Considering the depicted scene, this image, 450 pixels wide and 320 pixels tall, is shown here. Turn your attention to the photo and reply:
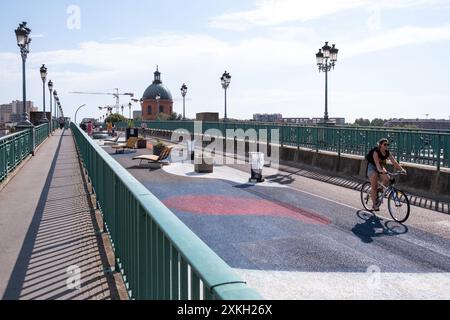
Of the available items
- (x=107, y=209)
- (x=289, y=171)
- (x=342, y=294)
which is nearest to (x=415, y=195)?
(x=289, y=171)

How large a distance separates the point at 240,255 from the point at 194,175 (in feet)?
34.7

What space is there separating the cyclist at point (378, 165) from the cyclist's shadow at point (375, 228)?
2.17 ft

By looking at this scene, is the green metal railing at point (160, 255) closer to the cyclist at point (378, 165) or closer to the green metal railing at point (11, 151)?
the cyclist at point (378, 165)

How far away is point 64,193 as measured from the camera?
35.9 ft

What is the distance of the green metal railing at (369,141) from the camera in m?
14.8

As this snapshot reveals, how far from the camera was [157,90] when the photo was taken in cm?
16688

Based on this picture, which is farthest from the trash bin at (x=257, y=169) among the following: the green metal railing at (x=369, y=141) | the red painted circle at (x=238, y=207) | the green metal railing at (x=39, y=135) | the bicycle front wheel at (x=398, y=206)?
the green metal railing at (x=39, y=135)

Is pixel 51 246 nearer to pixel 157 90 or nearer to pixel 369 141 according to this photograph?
pixel 369 141

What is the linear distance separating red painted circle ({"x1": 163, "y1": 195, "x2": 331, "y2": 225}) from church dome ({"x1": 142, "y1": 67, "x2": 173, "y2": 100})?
154 meters

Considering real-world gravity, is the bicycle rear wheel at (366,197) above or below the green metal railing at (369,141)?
below

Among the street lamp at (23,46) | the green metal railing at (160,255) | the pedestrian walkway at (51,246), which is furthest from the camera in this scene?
the street lamp at (23,46)

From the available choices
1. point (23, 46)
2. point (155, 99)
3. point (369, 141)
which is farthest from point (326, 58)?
point (155, 99)

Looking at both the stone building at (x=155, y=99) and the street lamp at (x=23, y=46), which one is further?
the stone building at (x=155, y=99)

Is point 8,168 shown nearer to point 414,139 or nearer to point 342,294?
point 342,294
